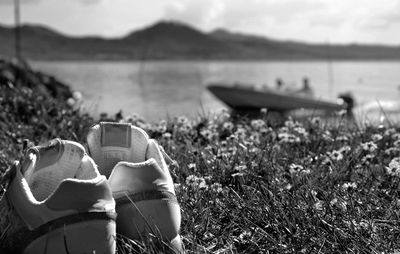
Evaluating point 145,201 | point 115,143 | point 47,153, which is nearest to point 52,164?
point 47,153

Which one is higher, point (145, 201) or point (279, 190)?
point (145, 201)

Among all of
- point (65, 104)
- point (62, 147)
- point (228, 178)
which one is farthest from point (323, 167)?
point (65, 104)

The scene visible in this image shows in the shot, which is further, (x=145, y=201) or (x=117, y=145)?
(x=117, y=145)

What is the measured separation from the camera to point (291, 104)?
27.6 meters

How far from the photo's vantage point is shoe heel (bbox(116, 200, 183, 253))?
113 inches

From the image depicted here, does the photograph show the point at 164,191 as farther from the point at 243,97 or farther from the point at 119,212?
the point at 243,97

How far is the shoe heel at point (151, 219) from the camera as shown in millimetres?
2881

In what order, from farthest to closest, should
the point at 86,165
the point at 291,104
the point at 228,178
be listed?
the point at 291,104 < the point at 228,178 < the point at 86,165

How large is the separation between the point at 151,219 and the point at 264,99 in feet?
84.3

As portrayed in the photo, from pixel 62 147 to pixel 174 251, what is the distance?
2.41ft

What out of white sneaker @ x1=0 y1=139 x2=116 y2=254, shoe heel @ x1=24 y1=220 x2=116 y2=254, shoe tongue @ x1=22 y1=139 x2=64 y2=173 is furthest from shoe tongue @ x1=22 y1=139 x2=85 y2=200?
shoe heel @ x1=24 y1=220 x2=116 y2=254

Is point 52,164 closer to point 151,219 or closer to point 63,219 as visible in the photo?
point 63,219

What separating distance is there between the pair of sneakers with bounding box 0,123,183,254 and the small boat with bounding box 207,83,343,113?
23433 millimetres

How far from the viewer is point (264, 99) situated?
1115 inches
